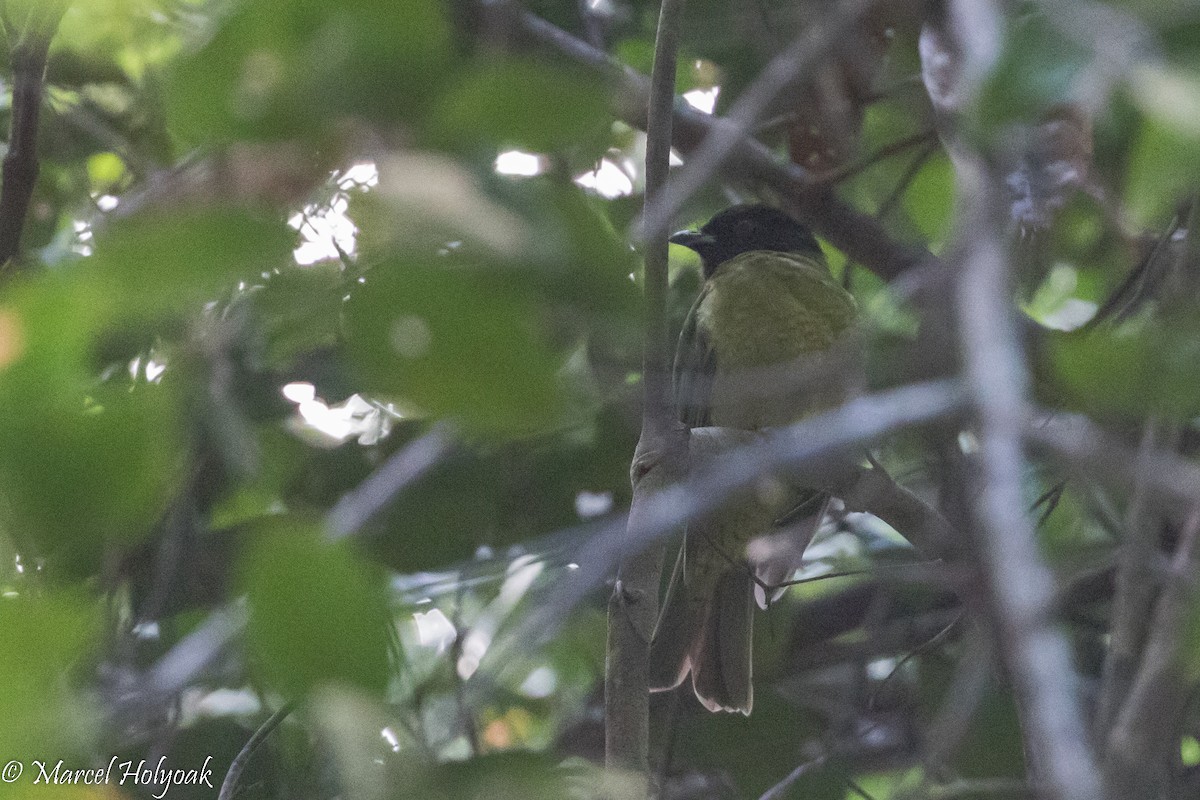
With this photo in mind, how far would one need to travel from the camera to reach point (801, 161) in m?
3.83

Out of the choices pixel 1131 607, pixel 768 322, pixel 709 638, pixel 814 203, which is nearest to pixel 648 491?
pixel 1131 607

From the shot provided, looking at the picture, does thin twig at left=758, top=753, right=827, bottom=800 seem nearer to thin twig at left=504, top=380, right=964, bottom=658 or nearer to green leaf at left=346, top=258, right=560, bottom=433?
thin twig at left=504, top=380, right=964, bottom=658

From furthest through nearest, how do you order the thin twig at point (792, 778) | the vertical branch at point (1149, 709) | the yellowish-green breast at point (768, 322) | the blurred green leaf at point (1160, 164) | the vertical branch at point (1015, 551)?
the yellowish-green breast at point (768, 322) < the thin twig at point (792, 778) < the vertical branch at point (1149, 709) < the blurred green leaf at point (1160, 164) < the vertical branch at point (1015, 551)

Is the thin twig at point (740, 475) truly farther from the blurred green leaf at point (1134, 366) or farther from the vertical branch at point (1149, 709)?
the vertical branch at point (1149, 709)

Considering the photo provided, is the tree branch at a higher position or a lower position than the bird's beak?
higher

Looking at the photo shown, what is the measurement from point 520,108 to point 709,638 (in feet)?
9.83

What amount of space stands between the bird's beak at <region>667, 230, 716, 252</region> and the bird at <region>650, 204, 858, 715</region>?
24 cm

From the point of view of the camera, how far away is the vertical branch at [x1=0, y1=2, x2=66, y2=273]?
1960mm

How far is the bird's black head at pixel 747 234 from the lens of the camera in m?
4.14

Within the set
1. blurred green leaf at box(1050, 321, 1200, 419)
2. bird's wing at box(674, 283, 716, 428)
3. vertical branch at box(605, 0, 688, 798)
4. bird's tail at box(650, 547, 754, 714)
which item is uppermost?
blurred green leaf at box(1050, 321, 1200, 419)

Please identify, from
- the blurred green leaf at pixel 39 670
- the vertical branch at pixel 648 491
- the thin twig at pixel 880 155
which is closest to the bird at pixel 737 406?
the thin twig at pixel 880 155

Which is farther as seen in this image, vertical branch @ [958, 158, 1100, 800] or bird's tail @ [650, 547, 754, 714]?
bird's tail @ [650, 547, 754, 714]

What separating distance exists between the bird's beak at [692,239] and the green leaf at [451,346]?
3.58 m

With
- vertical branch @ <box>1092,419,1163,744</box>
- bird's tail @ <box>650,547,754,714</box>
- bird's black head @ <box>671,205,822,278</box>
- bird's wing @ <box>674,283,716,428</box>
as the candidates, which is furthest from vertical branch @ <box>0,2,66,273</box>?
bird's black head @ <box>671,205,822,278</box>
